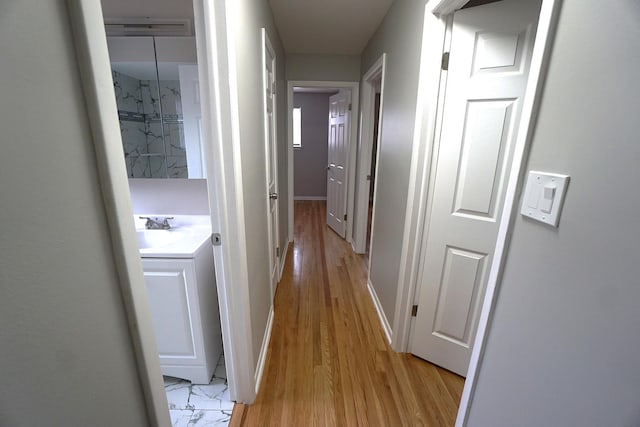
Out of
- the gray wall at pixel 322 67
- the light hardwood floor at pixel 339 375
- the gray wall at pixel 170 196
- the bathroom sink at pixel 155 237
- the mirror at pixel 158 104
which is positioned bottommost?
the light hardwood floor at pixel 339 375

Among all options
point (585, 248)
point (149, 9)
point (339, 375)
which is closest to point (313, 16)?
point (149, 9)

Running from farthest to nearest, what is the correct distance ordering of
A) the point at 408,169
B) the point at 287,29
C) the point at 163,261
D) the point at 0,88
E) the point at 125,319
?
the point at 287,29 < the point at 408,169 < the point at 163,261 < the point at 125,319 < the point at 0,88

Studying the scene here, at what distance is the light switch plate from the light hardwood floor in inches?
49.8

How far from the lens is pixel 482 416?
873mm

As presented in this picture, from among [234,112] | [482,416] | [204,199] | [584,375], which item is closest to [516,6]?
[234,112]

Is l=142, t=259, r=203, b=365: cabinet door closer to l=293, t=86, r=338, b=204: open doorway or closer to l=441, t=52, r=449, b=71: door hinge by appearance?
l=441, t=52, r=449, b=71: door hinge

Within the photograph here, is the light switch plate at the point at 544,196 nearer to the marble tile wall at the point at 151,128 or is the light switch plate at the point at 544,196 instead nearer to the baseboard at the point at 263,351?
the baseboard at the point at 263,351

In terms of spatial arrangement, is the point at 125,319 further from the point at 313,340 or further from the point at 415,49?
the point at 415,49

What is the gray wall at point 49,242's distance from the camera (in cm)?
32

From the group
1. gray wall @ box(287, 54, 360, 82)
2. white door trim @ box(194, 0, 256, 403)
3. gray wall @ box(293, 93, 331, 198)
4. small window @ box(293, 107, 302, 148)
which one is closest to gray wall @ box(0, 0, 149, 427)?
white door trim @ box(194, 0, 256, 403)

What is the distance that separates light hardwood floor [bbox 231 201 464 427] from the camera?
139 centimetres

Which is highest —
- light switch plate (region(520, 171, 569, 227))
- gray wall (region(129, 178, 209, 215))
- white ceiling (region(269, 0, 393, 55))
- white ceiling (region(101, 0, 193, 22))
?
white ceiling (region(269, 0, 393, 55))

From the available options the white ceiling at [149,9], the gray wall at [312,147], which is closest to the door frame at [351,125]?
the white ceiling at [149,9]

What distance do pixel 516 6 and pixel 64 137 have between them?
163 centimetres
